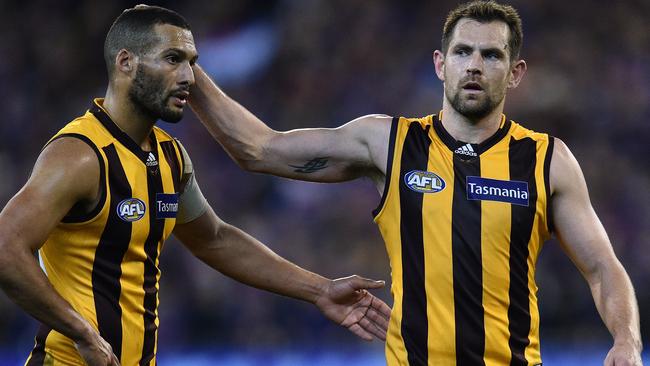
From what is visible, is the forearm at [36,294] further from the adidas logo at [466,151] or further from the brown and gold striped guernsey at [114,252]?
the adidas logo at [466,151]

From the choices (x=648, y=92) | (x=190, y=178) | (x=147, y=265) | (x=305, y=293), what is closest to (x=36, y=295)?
(x=147, y=265)

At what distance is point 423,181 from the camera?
4273mm

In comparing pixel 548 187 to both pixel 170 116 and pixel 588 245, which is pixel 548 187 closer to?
pixel 588 245

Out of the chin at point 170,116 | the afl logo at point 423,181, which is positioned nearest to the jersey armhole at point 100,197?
the chin at point 170,116

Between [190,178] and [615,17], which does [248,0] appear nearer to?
[615,17]

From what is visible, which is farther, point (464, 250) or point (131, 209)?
point (464, 250)

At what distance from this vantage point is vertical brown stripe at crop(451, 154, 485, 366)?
4.15 m

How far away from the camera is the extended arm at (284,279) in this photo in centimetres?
476

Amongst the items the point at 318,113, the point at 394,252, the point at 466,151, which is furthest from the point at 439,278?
the point at 318,113

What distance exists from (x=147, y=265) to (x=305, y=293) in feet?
2.90

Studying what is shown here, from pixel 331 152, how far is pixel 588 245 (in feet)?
3.57

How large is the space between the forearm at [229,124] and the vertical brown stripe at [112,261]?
0.68 metres

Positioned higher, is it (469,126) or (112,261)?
(469,126)

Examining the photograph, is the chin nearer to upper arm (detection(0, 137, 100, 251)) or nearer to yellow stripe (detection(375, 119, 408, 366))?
upper arm (detection(0, 137, 100, 251))
